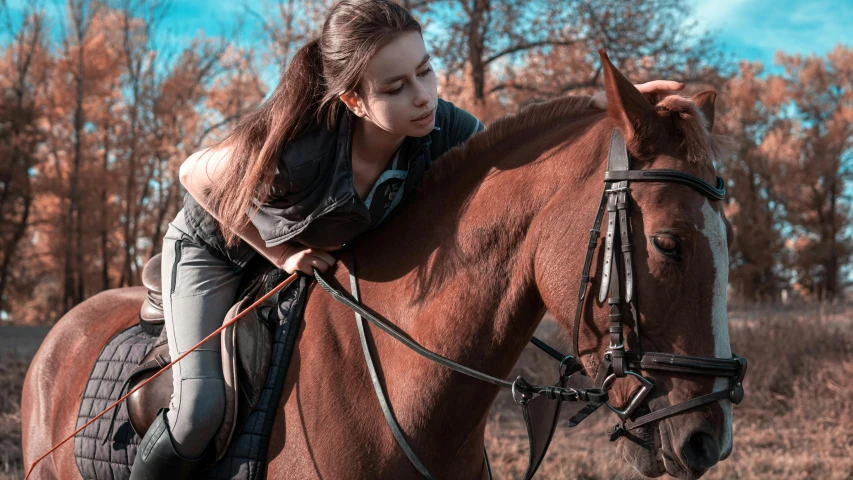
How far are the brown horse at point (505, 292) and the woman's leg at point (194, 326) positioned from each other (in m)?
0.25

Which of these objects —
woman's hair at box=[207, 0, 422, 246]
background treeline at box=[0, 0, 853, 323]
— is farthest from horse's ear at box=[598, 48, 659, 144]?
background treeline at box=[0, 0, 853, 323]

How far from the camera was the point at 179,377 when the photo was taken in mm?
2270

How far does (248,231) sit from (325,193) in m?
0.35

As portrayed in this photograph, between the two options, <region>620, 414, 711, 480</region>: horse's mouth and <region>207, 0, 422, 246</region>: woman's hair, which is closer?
<region>620, 414, 711, 480</region>: horse's mouth

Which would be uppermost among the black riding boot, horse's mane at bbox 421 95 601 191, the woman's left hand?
the woman's left hand

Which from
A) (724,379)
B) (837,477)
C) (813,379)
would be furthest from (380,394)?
(813,379)

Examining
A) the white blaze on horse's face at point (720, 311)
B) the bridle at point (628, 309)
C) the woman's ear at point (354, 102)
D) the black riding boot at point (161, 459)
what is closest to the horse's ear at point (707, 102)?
the bridle at point (628, 309)

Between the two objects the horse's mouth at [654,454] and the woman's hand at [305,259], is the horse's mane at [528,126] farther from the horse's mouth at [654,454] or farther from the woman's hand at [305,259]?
the horse's mouth at [654,454]

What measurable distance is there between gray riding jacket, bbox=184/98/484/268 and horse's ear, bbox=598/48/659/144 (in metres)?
0.76

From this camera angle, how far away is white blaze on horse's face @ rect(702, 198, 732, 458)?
1.76 meters

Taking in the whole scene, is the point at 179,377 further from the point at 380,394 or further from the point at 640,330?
the point at 640,330

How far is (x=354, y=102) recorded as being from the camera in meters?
2.23

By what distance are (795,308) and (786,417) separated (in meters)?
3.96

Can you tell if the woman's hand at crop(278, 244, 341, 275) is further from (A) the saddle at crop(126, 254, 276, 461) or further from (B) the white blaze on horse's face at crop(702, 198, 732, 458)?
(B) the white blaze on horse's face at crop(702, 198, 732, 458)
